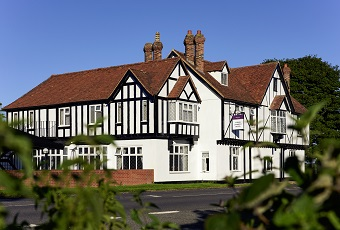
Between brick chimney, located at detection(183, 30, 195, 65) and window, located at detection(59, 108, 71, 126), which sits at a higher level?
brick chimney, located at detection(183, 30, 195, 65)

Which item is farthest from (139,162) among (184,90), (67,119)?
(67,119)

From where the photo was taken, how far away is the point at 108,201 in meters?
2.72

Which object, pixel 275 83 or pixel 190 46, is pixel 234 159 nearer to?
pixel 275 83

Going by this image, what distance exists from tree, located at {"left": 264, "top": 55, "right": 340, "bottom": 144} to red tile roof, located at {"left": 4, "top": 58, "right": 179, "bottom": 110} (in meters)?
26.2

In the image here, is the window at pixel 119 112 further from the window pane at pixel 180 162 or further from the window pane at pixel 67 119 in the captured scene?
the window pane at pixel 67 119

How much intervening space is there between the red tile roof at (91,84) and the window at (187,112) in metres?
2.27

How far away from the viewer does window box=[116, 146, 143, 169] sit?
1614 inches

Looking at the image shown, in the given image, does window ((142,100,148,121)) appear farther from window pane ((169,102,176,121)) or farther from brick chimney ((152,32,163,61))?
brick chimney ((152,32,163,61))

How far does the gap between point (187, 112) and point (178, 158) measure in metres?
3.13

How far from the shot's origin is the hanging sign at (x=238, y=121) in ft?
140

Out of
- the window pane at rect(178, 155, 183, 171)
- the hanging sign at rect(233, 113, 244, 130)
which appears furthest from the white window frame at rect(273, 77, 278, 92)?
the window pane at rect(178, 155, 183, 171)

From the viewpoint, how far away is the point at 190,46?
46.9 m

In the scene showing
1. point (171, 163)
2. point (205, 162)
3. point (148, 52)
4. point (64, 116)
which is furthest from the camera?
point (148, 52)

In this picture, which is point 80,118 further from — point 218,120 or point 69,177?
point 69,177
